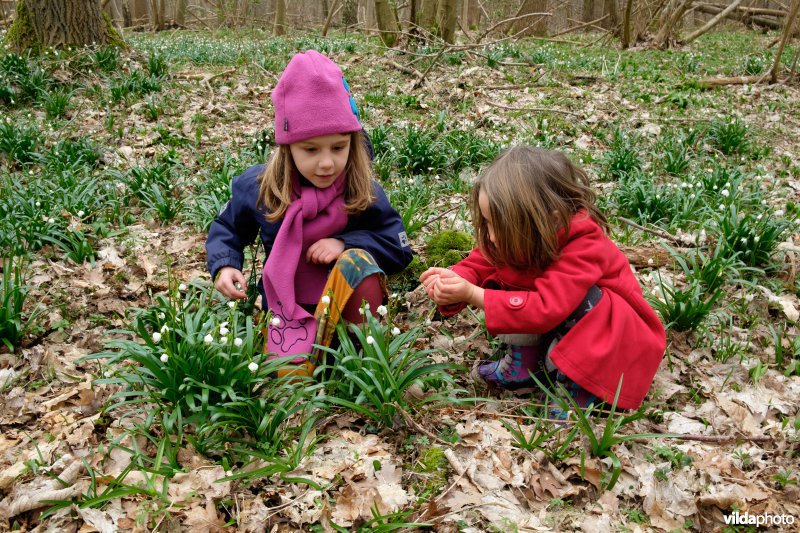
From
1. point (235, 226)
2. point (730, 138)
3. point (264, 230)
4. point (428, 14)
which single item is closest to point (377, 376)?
point (264, 230)

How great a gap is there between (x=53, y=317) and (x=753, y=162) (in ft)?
21.1

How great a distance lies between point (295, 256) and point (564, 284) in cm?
137

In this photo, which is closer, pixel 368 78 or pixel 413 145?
pixel 413 145

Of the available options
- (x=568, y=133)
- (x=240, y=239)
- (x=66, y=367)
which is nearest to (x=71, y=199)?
(x=66, y=367)

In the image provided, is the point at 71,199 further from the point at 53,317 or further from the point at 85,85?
the point at 85,85

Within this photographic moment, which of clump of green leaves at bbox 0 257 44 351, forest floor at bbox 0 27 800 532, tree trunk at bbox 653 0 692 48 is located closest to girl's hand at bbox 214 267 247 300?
forest floor at bbox 0 27 800 532

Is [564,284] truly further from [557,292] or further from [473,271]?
[473,271]

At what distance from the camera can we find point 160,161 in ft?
18.3

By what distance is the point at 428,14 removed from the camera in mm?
10641

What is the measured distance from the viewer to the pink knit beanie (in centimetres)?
267

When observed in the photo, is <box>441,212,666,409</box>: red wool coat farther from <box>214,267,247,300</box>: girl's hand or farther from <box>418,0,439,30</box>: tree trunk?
<box>418,0,439,30</box>: tree trunk

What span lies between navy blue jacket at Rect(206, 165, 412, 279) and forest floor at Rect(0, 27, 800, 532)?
309 mm

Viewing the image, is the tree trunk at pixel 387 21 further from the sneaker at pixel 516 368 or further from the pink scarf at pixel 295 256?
the sneaker at pixel 516 368

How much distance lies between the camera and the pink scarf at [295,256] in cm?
292
